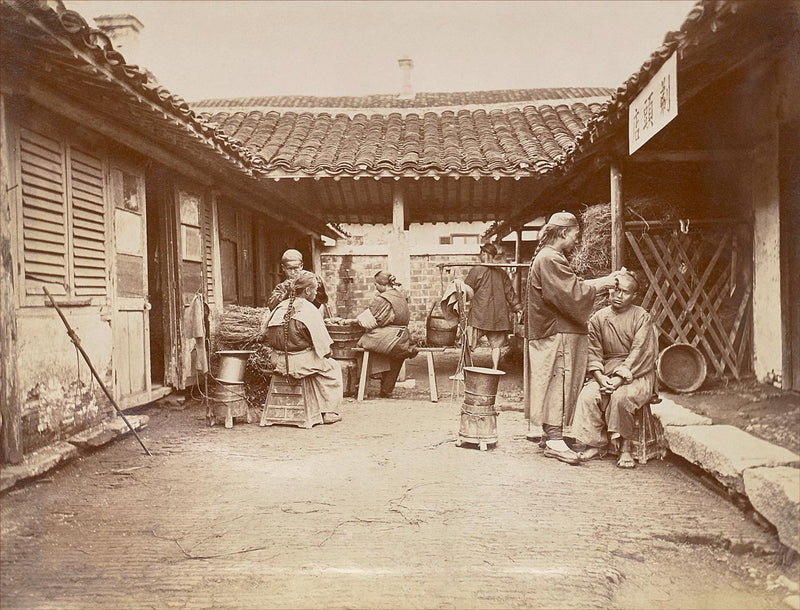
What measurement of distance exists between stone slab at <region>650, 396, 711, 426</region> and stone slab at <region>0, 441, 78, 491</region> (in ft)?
16.0

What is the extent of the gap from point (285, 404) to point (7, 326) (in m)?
2.98

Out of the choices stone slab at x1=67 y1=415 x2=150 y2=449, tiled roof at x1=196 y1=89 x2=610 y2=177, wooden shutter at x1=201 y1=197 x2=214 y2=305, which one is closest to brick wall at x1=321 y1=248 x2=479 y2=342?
tiled roof at x1=196 y1=89 x2=610 y2=177

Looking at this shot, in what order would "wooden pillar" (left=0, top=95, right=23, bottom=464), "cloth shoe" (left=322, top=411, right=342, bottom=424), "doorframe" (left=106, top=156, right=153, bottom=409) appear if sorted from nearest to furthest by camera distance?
1. "wooden pillar" (left=0, top=95, right=23, bottom=464)
2. "doorframe" (left=106, top=156, right=153, bottom=409)
3. "cloth shoe" (left=322, top=411, right=342, bottom=424)

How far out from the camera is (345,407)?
7730 mm

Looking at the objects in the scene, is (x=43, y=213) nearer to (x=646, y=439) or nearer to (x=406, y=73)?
(x=646, y=439)

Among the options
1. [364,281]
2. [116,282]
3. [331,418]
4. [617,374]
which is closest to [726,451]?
[617,374]

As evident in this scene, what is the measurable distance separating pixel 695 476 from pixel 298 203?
28.9 feet

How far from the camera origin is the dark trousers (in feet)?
27.5

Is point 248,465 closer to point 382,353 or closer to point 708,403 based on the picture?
point 382,353

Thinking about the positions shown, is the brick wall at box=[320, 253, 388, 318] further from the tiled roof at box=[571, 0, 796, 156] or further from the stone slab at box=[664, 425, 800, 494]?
the stone slab at box=[664, 425, 800, 494]

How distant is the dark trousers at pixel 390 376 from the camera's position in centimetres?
838

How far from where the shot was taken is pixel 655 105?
15.5 feet

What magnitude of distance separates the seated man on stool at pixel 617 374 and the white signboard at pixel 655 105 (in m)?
1.21

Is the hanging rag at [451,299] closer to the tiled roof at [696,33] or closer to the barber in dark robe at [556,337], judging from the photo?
the barber in dark robe at [556,337]
